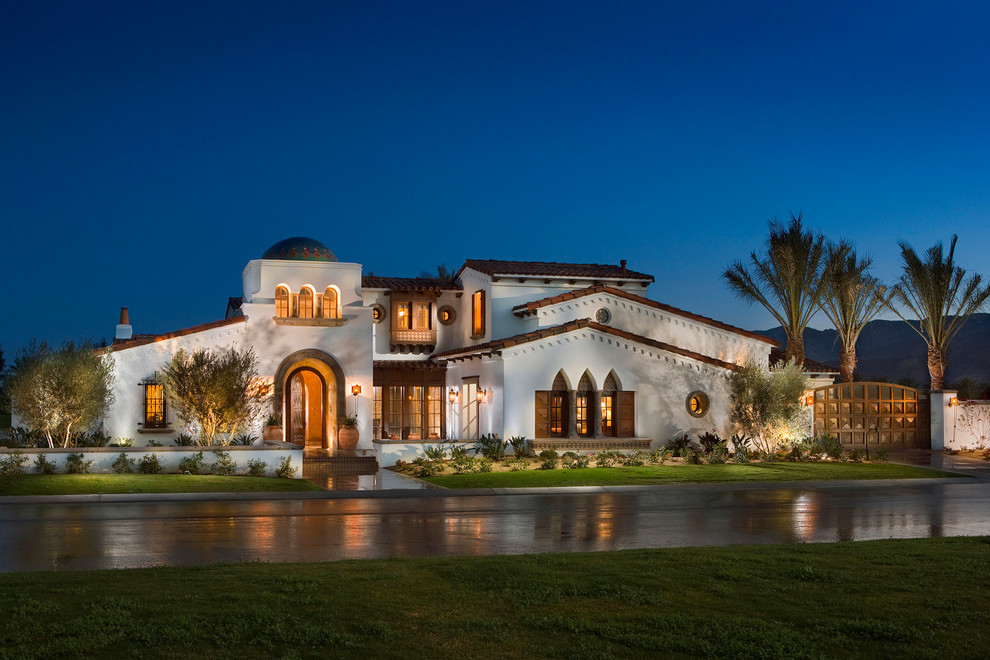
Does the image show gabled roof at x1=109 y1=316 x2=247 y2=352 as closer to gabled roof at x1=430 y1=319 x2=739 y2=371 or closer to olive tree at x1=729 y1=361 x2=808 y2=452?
gabled roof at x1=430 y1=319 x2=739 y2=371

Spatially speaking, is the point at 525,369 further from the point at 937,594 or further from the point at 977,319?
the point at 977,319

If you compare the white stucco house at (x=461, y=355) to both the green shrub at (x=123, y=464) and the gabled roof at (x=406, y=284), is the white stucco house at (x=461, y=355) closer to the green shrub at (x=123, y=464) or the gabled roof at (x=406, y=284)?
the gabled roof at (x=406, y=284)

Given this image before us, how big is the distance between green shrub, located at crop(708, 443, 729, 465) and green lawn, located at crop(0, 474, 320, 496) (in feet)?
41.3

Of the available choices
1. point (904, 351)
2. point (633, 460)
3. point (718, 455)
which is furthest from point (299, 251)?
point (904, 351)

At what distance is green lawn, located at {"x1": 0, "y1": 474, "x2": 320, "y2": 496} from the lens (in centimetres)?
2097

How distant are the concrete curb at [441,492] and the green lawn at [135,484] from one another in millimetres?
470

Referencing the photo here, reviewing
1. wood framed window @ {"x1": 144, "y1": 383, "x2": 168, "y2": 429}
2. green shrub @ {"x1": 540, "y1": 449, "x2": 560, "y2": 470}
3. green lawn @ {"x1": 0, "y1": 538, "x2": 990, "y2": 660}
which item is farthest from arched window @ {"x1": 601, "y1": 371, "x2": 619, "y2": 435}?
green lawn @ {"x1": 0, "y1": 538, "x2": 990, "y2": 660}

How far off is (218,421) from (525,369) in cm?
942

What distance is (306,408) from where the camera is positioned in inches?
1383

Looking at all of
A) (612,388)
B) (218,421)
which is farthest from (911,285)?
(218,421)

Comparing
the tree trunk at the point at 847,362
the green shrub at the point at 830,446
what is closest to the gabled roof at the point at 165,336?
the green shrub at the point at 830,446

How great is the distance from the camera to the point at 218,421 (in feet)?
86.0

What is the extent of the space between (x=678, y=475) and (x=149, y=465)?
1405cm

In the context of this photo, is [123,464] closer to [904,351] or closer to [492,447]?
[492,447]
